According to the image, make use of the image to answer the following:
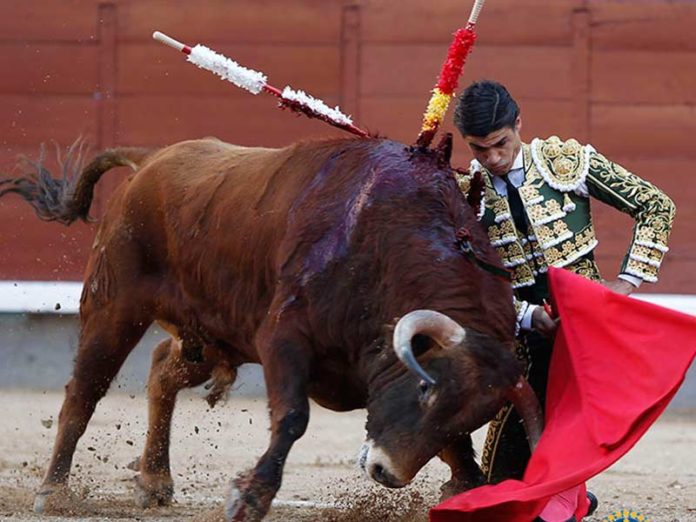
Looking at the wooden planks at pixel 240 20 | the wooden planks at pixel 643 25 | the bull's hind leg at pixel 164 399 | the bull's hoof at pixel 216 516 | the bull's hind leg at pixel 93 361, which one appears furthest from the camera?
the wooden planks at pixel 240 20

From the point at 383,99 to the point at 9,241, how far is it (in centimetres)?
218

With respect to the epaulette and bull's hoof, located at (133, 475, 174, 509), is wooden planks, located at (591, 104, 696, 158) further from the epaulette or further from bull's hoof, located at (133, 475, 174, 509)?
the epaulette

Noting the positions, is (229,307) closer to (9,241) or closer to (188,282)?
(188,282)

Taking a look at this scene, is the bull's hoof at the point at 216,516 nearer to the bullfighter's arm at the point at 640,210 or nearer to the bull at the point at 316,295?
the bull at the point at 316,295

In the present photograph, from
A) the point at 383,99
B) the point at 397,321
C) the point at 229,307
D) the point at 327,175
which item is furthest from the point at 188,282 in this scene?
the point at 383,99

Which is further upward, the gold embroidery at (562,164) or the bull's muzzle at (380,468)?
the gold embroidery at (562,164)

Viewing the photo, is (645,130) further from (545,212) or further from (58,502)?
(58,502)

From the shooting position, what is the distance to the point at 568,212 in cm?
435

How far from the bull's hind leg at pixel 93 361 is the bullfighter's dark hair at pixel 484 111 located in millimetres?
1501

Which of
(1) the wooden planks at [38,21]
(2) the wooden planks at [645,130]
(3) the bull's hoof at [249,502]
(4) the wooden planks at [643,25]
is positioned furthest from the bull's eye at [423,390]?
(1) the wooden planks at [38,21]

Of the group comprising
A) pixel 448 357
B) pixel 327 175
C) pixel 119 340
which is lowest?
pixel 119 340

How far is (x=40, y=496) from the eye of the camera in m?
5.11

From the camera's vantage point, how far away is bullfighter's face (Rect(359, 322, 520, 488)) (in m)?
3.90

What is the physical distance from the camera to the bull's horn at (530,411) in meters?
4.16
